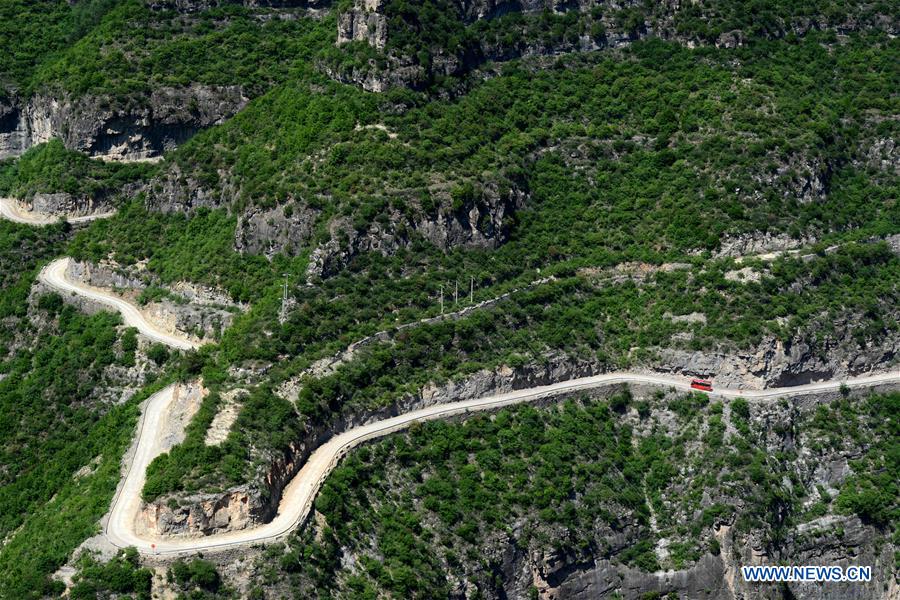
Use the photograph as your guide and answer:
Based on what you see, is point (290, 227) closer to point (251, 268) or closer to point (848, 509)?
point (251, 268)

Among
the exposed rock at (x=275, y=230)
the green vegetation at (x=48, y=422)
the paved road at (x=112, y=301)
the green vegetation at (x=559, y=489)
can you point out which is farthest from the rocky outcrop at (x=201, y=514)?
the exposed rock at (x=275, y=230)

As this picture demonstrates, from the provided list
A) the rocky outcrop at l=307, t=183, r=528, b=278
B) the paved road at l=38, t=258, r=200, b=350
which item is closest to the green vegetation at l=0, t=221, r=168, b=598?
the paved road at l=38, t=258, r=200, b=350

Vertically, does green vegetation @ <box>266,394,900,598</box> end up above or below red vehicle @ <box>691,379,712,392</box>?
below

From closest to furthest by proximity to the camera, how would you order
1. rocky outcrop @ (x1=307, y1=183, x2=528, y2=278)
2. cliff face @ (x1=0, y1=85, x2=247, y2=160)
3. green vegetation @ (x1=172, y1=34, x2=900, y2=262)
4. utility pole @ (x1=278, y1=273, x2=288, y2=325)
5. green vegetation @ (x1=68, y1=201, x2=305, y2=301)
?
utility pole @ (x1=278, y1=273, x2=288, y2=325) → rocky outcrop @ (x1=307, y1=183, x2=528, y2=278) → green vegetation @ (x1=68, y1=201, x2=305, y2=301) → green vegetation @ (x1=172, y1=34, x2=900, y2=262) → cliff face @ (x1=0, y1=85, x2=247, y2=160)

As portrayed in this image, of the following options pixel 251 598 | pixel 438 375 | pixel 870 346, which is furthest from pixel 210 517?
pixel 870 346

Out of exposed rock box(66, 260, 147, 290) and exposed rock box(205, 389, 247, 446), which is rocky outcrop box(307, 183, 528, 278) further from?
exposed rock box(66, 260, 147, 290)

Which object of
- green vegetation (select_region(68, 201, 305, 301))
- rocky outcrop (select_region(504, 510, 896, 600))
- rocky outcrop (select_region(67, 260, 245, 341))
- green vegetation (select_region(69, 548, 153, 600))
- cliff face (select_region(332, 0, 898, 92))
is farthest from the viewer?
cliff face (select_region(332, 0, 898, 92))

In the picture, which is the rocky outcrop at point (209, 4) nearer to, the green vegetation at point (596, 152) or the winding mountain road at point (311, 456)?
the green vegetation at point (596, 152)
